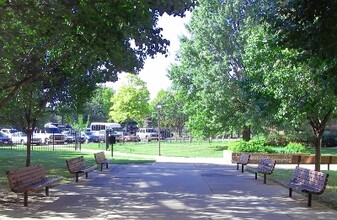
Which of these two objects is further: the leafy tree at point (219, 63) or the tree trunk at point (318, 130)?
the leafy tree at point (219, 63)

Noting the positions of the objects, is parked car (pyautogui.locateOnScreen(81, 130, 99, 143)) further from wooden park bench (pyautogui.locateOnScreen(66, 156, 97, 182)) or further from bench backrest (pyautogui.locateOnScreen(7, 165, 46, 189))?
bench backrest (pyautogui.locateOnScreen(7, 165, 46, 189))

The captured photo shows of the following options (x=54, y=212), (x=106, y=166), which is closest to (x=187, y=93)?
(x=106, y=166)

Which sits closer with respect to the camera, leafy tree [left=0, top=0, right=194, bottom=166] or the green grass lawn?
leafy tree [left=0, top=0, right=194, bottom=166]

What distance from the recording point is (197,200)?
1118 centimetres

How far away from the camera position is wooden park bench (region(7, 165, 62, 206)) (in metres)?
9.92

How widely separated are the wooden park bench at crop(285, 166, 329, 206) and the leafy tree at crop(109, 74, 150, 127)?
168 feet

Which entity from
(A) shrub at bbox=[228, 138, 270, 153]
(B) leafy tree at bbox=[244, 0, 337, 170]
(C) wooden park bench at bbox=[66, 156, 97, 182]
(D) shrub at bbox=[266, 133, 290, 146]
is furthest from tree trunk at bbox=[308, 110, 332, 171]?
(D) shrub at bbox=[266, 133, 290, 146]

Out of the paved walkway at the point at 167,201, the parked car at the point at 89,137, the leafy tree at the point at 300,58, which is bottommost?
the paved walkway at the point at 167,201

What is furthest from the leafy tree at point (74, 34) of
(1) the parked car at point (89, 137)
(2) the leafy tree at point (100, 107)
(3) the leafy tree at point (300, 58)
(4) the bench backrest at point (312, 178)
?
(2) the leafy tree at point (100, 107)

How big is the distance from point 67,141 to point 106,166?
112ft

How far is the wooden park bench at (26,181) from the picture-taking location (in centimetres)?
992

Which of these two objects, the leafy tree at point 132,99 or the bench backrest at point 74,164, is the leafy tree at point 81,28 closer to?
the bench backrest at point 74,164

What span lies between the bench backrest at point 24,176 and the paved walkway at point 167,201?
483mm

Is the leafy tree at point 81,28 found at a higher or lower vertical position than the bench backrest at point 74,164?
higher
